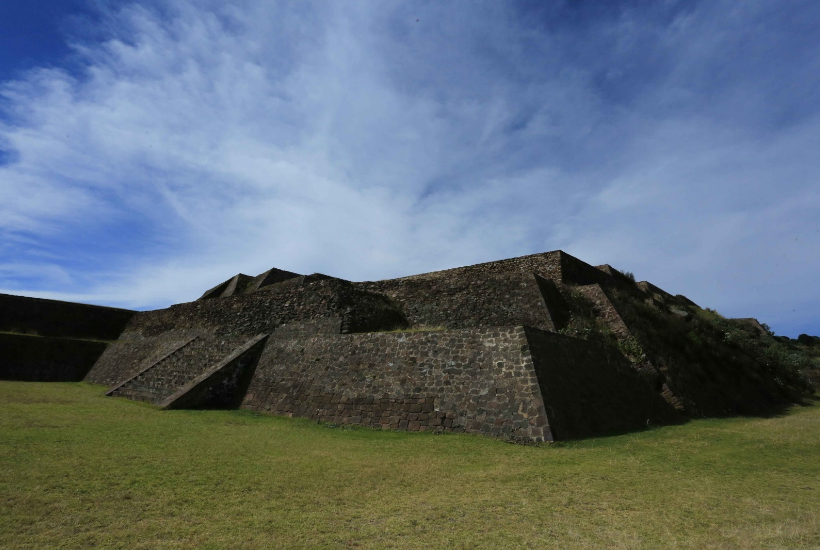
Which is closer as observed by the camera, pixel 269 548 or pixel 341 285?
pixel 269 548

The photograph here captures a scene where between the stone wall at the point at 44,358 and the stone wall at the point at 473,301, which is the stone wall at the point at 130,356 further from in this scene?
the stone wall at the point at 473,301

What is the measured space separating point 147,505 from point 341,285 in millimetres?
11971

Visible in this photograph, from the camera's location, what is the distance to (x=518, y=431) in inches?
356

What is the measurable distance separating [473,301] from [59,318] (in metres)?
26.3

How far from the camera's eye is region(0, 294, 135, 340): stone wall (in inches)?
1020

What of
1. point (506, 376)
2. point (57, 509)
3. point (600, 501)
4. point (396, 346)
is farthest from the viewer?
point (396, 346)

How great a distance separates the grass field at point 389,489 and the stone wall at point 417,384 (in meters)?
0.77

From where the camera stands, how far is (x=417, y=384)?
1091cm

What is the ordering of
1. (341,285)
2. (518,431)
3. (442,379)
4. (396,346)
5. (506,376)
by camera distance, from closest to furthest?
(518,431), (506,376), (442,379), (396,346), (341,285)

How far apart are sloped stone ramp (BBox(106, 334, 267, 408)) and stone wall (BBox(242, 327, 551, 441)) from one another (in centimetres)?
110

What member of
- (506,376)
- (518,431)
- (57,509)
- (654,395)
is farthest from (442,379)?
(57,509)

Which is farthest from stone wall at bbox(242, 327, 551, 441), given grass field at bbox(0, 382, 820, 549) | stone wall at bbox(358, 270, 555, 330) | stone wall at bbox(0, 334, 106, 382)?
stone wall at bbox(0, 334, 106, 382)

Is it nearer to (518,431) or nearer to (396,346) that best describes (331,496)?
(518,431)

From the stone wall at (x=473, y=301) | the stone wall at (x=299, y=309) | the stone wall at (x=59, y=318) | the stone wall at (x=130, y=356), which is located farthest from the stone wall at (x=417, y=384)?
the stone wall at (x=59, y=318)
